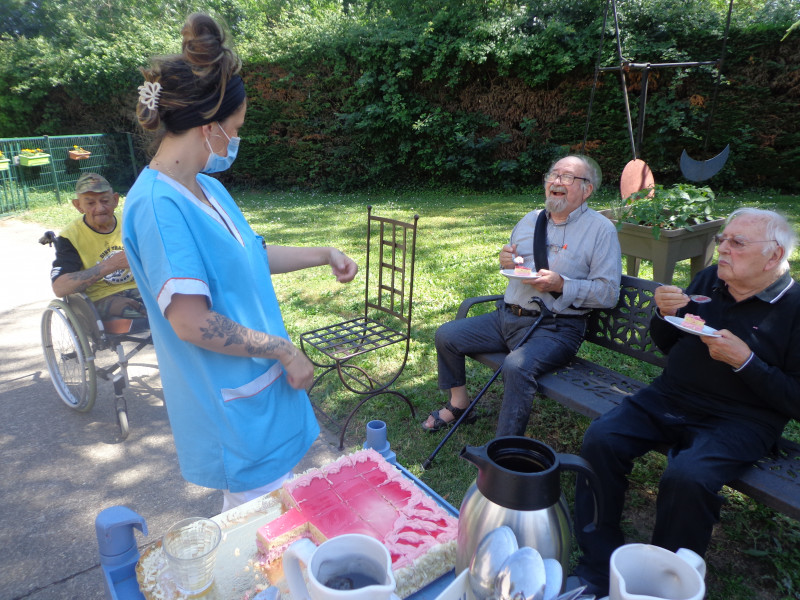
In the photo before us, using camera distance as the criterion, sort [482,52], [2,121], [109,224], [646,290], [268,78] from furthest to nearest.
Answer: [2,121]
[268,78]
[482,52]
[109,224]
[646,290]

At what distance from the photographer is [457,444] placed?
328cm

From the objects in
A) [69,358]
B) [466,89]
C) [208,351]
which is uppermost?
[466,89]

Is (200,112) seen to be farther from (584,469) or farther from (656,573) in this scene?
(656,573)

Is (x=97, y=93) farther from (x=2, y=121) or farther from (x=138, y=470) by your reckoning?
(x=138, y=470)

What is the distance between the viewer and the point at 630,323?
3.13 metres

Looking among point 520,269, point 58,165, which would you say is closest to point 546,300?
point 520,269

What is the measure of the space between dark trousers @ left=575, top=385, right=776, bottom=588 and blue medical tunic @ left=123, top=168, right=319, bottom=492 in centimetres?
106

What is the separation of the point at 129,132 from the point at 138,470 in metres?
14.1

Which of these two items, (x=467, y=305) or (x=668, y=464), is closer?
(x=668, y=464)

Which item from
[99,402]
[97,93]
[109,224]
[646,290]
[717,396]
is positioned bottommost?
[99,402]

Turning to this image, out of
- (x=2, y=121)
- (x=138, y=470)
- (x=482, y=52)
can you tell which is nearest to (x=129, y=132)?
(x=2, y=121)

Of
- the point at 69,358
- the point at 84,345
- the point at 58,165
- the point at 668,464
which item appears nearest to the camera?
the point at 668,464

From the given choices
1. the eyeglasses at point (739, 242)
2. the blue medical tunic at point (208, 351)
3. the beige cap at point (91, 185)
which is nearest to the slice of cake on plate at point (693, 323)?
the eyeglasses at point (739, 242)

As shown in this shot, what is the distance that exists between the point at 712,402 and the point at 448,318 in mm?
2799
